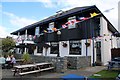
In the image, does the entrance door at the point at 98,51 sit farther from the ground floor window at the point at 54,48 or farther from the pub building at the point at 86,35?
the ground floor window at the point at 54,48

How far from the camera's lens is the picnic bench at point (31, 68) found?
10.4m

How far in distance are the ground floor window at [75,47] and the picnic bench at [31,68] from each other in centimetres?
504

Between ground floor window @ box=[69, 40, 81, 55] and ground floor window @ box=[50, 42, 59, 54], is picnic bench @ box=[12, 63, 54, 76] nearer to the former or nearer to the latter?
ground floor window @ box=[69, 40, 81, 55]

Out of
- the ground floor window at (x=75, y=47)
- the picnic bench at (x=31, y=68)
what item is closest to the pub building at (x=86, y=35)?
the ground floor window at (x=75, y=47)

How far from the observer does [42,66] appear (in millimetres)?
12102

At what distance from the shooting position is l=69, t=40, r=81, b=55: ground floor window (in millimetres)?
16625

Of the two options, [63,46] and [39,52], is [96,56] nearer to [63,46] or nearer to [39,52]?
[63,46]

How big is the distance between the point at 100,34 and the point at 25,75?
8445 mm

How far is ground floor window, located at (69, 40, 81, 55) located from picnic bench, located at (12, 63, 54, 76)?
504 centimetres

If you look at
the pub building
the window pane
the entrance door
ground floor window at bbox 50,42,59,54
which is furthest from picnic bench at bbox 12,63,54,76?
ground floor window at bbox 50,42,59,54

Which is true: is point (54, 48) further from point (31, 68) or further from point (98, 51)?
point (31, 68)

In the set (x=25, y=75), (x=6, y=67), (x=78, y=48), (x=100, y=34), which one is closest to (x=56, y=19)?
(x=78, y=48)

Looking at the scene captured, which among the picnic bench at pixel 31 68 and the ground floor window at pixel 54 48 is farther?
the ground floor window at pixel 54 48

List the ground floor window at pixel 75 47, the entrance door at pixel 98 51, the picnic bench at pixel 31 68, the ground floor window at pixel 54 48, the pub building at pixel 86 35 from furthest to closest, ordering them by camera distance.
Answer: the ground floor window at pixel 54 48 < the ground floor window at pixel 75 47 < the entrance door at pixel 98 51 < the pub building at pixel 86 35 < the picnic bench at pixel 31 68
